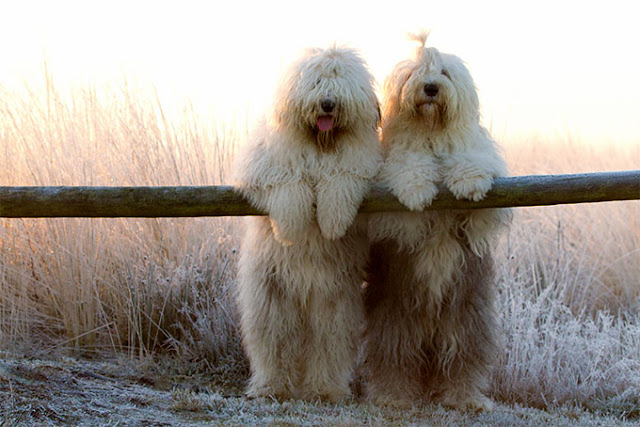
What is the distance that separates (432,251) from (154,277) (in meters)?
2.32

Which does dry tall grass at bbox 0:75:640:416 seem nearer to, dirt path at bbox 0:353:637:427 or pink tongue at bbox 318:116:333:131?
dirt path at bbox 0:353:637:427

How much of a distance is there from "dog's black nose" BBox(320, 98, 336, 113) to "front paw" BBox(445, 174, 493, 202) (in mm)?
747

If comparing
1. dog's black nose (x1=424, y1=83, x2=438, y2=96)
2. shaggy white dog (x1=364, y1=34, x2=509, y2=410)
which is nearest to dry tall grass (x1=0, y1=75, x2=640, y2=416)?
shaggy white dog (x1=364, y1=34, x2=509, y2=410)

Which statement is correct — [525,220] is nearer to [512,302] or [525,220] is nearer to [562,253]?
[562,253]

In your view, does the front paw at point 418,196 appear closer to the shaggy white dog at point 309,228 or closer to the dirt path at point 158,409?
the shaggy white dog at point 309,228

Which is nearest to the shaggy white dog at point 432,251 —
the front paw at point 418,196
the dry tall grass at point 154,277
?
the front paw at point 418,196

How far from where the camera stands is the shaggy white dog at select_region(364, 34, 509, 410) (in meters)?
3.97

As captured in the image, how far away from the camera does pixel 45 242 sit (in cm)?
564

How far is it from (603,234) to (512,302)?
210 cm

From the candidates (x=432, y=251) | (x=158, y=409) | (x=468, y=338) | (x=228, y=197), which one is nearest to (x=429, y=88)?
(x=432, y=251)

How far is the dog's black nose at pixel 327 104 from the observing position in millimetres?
3902

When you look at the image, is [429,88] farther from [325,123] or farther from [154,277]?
[154,277]

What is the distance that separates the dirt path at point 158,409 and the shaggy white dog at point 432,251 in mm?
218

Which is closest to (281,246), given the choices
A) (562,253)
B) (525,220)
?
(562,253)
